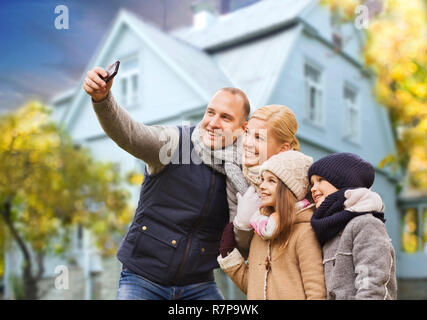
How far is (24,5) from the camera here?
4785 millimetres

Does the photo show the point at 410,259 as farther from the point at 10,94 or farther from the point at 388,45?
the point at 10,94

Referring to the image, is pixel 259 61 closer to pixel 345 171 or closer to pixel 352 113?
pixel 352 113

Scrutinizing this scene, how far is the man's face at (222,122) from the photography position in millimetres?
1501

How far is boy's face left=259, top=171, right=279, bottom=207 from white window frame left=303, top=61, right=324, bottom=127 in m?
4.63

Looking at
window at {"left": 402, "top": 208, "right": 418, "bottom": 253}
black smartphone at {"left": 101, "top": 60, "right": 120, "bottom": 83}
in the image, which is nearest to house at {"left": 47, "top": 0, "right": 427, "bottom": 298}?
window at {"left": 402, "top": 208, "right": 418, "bottom": 253}

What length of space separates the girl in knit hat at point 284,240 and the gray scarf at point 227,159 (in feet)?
0.37

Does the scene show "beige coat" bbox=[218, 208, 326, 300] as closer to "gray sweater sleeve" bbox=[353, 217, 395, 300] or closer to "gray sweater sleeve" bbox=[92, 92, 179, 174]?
"gray sweater sleeve" bbox=[353, 217, 395, 300]

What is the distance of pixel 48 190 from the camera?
6.50 m

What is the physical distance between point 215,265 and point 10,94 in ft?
17.6

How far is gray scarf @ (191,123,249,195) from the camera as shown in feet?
4.80

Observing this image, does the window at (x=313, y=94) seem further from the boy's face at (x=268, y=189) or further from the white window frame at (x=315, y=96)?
the boy's face at (x=268, y=189)

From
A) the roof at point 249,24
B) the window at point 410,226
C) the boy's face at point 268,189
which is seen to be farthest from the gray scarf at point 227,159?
the window at point 410,226

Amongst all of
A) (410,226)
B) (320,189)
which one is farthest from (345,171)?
(410,226)

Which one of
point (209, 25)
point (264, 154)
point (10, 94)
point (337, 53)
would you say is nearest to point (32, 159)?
point (10, 94)
